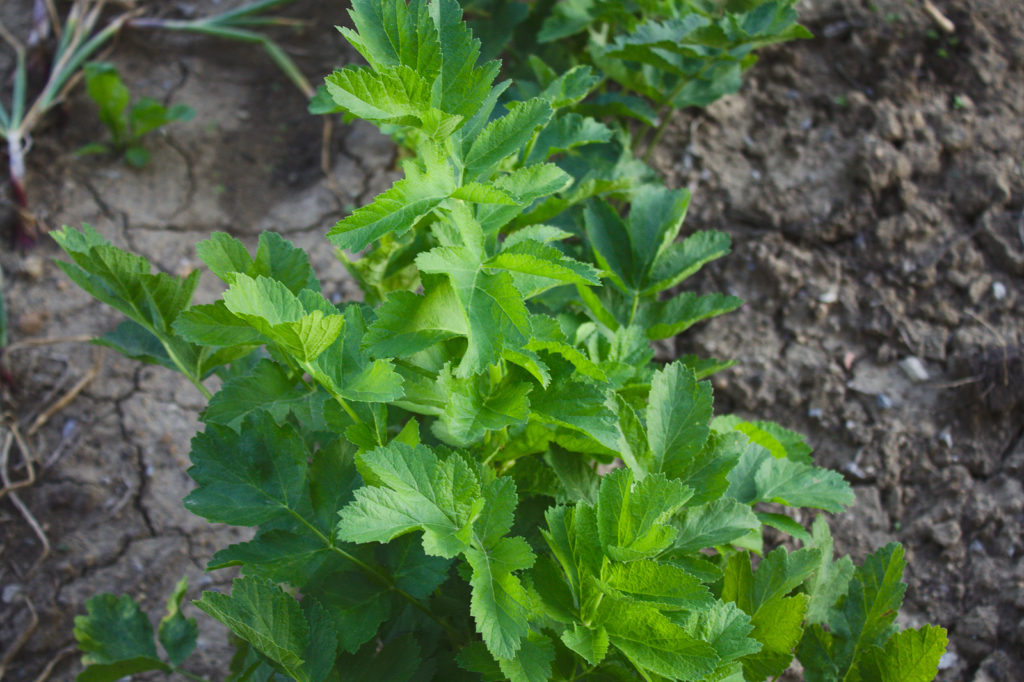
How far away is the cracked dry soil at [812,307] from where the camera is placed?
79.6 inches

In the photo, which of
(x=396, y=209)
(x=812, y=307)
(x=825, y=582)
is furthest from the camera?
(x=812, y=307)

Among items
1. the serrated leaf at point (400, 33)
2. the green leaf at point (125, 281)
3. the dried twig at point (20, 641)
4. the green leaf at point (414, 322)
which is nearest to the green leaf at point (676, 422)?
the green leaf at point (414, 322)

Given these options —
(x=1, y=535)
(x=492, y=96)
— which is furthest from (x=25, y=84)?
(x=492, y=96)

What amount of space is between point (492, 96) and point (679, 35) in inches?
33.4

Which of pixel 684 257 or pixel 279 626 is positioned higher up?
pixel 684 257

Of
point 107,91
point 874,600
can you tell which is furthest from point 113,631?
point 107,91

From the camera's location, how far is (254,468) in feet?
3.98

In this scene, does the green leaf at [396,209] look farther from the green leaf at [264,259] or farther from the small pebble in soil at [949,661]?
the small pebble in soil at [949,661]

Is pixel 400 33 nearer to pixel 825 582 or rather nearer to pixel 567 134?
pixel 567 134

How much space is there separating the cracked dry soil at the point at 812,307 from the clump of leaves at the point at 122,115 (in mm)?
75

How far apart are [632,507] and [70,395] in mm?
2093

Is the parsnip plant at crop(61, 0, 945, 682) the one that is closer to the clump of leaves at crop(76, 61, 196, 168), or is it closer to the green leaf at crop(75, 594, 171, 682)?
the green leaf at crop(75, 594, 171, 682)

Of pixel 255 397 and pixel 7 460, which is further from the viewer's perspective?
pixel 7 460

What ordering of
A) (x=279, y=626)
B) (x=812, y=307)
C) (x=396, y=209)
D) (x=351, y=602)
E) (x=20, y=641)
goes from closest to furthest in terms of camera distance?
(x=396, y=209) → (x=279, y=626) → (x=351, y=602) → (x=20, y=641) → (x=812, y=307)
